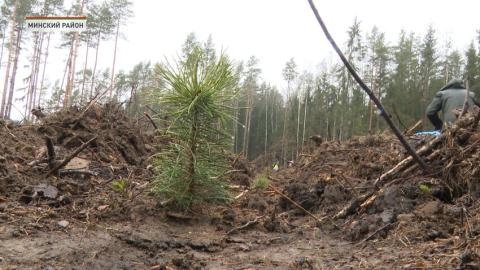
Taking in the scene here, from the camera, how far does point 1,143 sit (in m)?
5.12

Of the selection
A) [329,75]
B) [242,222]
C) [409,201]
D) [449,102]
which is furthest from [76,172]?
[329,75]

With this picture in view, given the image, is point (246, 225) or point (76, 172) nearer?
point (246, 225)

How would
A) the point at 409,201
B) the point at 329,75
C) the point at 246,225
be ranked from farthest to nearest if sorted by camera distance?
the point at 329,75 → the point at 246,225 → the point at 409,201

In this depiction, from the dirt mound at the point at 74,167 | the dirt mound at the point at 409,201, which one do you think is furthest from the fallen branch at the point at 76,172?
the dirt mound at the point at 409,201

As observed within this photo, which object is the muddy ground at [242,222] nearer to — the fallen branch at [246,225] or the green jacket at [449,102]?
the fallen branch at [246,225]

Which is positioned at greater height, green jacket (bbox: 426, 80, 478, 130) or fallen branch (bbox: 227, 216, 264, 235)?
green jacket (bbox: 426, 80, 478, 130)

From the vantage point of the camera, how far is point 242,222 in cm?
427

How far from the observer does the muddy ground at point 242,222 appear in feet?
9.20

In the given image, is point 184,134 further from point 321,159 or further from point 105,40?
point 105,40

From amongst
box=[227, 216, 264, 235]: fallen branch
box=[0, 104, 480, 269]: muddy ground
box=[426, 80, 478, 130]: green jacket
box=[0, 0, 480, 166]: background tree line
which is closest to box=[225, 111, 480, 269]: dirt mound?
box=[0, 104, 480, 269]: muddy ground

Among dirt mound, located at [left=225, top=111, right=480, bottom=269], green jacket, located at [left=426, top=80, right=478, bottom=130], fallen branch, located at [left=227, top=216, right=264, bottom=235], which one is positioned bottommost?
fallen branch, located at [left=227, top=216, right=264, bottom=235]

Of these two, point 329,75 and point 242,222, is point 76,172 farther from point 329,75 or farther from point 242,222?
point 329,75

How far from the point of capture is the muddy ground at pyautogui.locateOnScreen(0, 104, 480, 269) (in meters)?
2.80

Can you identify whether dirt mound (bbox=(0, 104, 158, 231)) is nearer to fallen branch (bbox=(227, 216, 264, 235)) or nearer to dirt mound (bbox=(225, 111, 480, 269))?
fallen branch (bbox=(227, 216, 264, 235))
